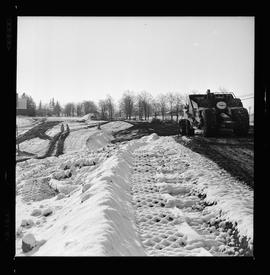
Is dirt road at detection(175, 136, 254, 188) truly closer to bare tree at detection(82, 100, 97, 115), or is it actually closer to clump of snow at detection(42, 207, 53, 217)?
bare tree at detection(82, 100, 97, 115)

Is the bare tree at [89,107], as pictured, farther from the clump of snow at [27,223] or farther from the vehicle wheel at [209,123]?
the vehicle wheel at [209,123]

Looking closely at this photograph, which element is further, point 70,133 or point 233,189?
point 70,133

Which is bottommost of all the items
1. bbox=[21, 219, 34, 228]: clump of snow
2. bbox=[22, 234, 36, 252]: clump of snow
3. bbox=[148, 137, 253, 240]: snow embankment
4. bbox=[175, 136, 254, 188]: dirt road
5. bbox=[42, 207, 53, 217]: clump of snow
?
bbox=[22, 234, 36, 252]: clump of snow

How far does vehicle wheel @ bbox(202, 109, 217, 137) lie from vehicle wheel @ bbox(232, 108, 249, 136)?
0.27 meters

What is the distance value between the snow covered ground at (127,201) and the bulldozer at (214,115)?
37cm

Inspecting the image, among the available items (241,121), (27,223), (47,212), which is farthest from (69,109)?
(241,121)

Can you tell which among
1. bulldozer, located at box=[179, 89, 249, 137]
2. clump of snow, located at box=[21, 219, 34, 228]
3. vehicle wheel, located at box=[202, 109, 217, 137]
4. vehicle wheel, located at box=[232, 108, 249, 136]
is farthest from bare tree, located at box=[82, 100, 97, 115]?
vehicle wheel, located at box=[232, 108, 249, 136]

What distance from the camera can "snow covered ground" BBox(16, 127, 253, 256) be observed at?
214 cm

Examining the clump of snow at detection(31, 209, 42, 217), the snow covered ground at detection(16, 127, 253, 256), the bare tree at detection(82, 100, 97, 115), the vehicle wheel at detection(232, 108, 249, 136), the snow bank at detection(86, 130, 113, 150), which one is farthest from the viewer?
the snow bank at detection(86, 130, 113, 150)
